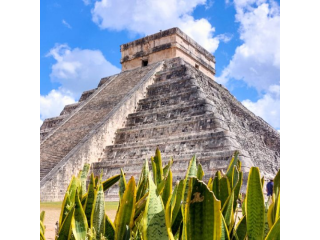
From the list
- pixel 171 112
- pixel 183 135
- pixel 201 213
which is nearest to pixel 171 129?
pixel 183 135

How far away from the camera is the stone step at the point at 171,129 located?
8.42 meters

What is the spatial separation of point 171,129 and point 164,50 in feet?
19.2

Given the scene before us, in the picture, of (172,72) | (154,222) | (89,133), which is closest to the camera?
(154,222)

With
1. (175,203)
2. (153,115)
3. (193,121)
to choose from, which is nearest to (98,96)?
(153,115)

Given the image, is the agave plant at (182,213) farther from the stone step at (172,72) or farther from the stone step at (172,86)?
the stone step at (172,72)

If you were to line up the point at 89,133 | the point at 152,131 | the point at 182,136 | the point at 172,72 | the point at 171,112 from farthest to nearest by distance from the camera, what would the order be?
the point at 172,72 < the point at 89,133 < the point at 171,112 < the point at 152,131 < the point at 182,136

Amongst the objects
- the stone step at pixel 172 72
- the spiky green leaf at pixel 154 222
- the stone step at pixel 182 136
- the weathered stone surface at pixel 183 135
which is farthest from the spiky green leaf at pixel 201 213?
the stone step at pixel 172 72

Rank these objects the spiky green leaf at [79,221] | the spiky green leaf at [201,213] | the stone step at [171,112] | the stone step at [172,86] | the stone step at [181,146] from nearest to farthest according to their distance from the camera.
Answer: the spiky green leaf at [201,213], the spiky green leaf at [79,221], the stone step at [181,146], the stone step at [171,112], the stone step at [172,86]

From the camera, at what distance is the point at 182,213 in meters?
1.43

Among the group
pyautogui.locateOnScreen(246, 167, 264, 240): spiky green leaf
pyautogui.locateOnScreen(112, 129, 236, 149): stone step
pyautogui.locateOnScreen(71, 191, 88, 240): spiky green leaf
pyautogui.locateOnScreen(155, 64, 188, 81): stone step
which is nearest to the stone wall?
pyautogui.locateOnScreen(155, 64, 188, 81): stone step

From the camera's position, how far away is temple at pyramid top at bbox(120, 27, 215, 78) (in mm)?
13977

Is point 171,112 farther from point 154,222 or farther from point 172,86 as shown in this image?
point 154,222

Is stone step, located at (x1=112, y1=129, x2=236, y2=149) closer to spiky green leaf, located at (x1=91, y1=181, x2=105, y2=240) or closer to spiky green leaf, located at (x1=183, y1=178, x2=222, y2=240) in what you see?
spiky green leaf, located at (x1=91, y1=181, x2=105, y2=240)
